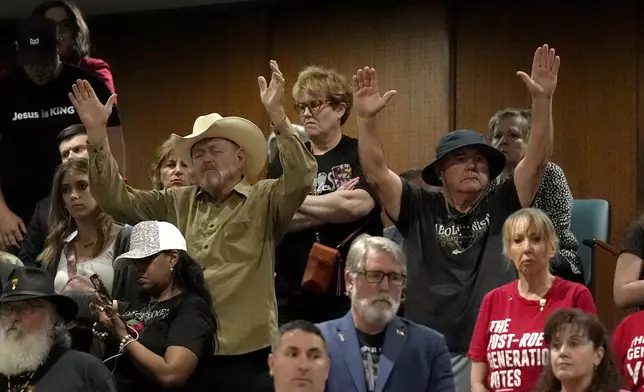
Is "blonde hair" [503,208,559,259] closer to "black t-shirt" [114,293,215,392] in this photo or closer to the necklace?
"black t-shirt" [114,293,215,392]

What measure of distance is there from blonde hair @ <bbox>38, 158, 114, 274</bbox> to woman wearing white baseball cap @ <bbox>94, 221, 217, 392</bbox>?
348mm

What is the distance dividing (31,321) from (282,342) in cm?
99

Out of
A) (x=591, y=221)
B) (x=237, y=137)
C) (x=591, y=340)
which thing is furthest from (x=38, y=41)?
(x=591, y=340)

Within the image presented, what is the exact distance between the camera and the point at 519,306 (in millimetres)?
4344

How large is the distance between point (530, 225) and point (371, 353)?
0.75 meters

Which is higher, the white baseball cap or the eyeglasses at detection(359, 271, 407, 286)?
the white baseball cap

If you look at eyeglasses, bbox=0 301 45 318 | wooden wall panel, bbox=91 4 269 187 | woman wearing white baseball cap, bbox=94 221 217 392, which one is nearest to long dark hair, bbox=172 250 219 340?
woman wearing white baseball cap, bbox=94 221 217 392

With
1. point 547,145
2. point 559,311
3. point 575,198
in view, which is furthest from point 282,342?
point 575,198

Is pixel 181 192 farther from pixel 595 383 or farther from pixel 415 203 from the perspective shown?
pixel 595 383

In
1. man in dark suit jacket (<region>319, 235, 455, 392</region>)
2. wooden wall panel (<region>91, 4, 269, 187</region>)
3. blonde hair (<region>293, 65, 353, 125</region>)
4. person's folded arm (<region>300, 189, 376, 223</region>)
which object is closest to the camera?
man in dark suit jacket (<region>319, 235, 455, 392</region>)

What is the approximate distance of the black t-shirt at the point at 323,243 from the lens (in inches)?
191

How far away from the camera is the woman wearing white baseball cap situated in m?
4.23

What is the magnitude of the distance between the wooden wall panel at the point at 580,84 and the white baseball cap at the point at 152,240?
2.85 meters

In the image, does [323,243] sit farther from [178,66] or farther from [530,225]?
[178,66]
